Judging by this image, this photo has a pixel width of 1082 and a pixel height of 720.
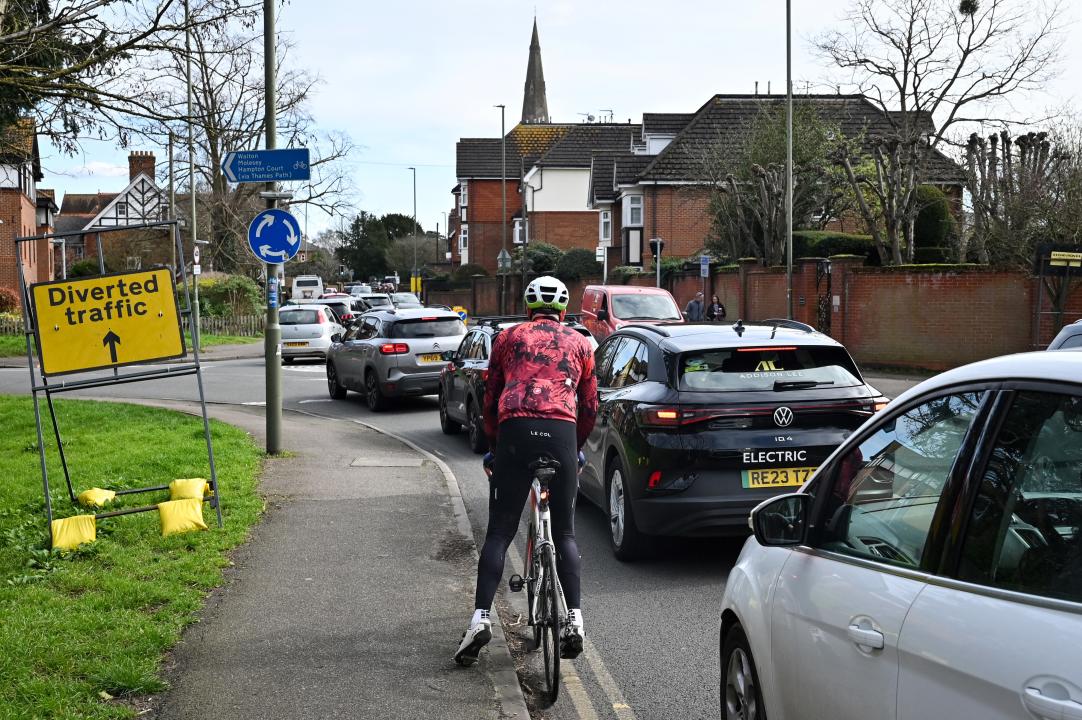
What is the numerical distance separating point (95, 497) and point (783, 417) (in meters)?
5.24

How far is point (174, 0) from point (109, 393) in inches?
578

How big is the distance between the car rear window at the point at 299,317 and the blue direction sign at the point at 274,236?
62.9 ft

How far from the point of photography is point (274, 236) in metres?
12.3

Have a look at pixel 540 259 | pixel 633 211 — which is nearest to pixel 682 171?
pixel 633 211

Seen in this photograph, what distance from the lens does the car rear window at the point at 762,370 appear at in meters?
7.68

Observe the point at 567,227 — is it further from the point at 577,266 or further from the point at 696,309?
the point at 696,309

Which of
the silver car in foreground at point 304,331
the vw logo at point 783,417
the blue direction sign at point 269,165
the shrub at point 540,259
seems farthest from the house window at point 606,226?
the vw logo at point 783,417

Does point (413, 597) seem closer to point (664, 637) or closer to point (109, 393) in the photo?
point (664, 637)

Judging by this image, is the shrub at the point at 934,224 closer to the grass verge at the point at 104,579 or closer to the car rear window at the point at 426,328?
the car rear window at the point at 426,328

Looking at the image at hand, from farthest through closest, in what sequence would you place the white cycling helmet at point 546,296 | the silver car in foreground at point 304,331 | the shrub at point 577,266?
the shrub at point 577,266 → the silver car in foreground at point 304,331 → the white cycling helmet at point 546,296

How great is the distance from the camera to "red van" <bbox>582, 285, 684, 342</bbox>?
2516 cm

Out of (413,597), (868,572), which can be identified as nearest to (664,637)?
(413,597)

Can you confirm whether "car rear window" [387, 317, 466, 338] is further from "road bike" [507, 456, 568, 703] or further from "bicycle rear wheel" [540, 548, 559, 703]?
→ "bicycle rear wheel" [540, 548, 559, 703]

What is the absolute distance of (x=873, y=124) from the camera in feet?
178
